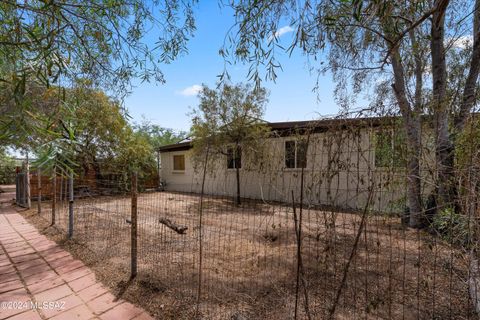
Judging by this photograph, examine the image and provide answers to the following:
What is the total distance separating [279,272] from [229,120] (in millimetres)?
6041

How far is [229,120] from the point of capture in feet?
27.6

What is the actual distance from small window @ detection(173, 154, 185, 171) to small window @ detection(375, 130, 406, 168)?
12367 millimetres

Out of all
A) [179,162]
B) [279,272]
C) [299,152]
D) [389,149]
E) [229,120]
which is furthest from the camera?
[179,162]

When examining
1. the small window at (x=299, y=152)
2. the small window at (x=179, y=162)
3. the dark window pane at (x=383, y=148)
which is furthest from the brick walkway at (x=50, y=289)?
the small window at (x=179, y=162)

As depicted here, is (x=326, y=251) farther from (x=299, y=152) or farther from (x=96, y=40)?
(x=96, y=40)

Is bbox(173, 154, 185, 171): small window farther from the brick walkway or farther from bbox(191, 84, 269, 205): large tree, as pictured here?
the brick walkway

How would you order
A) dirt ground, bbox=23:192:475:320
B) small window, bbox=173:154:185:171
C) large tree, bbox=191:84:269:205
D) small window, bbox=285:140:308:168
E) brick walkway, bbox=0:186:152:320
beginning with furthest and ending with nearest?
small window, bbox=173:154:185:171 < large tree, bbox=191:84:269:205 < brick walkway, bbox=0:186:152:320 < dirt ground, bbox=23:192:475:320 < small window, bbox=285:140:308:168

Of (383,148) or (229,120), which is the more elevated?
(229,120)

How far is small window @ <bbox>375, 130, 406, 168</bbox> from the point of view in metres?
1.79

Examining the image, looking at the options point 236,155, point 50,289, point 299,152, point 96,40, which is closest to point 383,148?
point 299,152

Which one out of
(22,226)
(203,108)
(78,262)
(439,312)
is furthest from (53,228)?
(439,312)

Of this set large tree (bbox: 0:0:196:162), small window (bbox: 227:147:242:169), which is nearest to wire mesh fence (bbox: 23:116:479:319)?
large tree (bbox: 0:0:196:162)

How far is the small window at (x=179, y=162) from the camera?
13577mm

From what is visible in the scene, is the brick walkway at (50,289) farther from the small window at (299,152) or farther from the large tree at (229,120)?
the large tree at (229,120)
